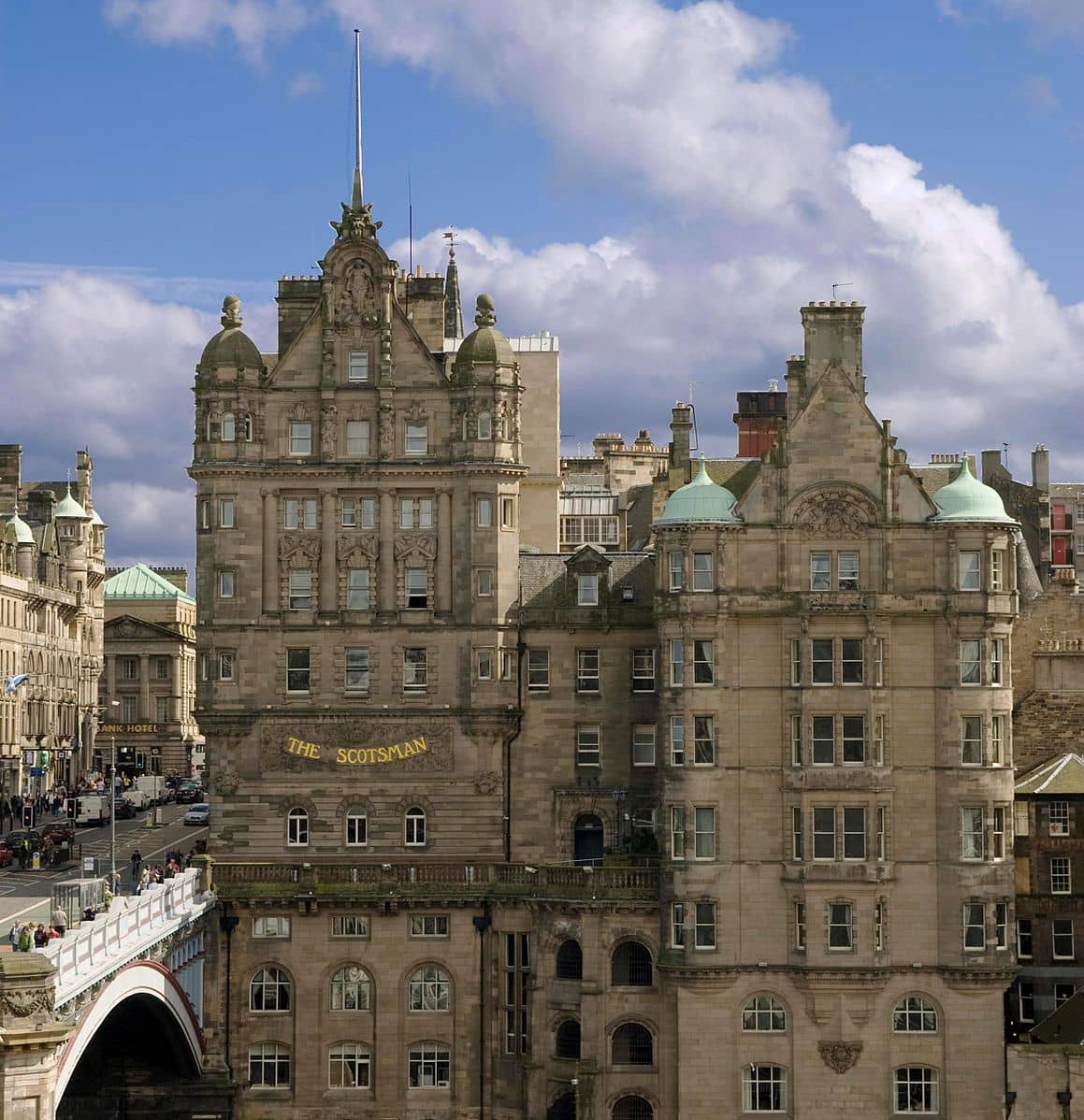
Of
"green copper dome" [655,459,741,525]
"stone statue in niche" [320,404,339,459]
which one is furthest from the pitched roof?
"stone statue in niche" [320,404,339,459]

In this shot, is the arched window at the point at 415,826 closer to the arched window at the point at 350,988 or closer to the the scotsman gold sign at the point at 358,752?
the the scotsman gold sign at the point at 358,752

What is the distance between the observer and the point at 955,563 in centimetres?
12038

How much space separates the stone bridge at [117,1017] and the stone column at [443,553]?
58.3 feet

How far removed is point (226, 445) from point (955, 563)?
118 feet

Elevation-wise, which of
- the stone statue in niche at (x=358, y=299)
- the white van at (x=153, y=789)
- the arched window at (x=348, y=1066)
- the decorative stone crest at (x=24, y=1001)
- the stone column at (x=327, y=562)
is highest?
the stone statue in niche at (x=358, y=299)

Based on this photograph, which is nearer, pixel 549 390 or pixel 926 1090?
pixel 926 1090

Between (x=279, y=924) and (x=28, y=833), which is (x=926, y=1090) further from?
(x=28, y=833)

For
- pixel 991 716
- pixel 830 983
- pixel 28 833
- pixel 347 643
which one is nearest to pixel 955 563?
pixel 991 716

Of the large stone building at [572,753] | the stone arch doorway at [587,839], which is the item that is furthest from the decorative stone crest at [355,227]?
the stone arch doorway at [587,839]

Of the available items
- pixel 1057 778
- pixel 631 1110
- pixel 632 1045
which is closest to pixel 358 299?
pixel 632 1045

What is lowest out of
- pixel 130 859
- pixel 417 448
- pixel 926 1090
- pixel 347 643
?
pixel 926 1090

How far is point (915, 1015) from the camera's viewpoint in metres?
118

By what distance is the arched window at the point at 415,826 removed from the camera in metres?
127

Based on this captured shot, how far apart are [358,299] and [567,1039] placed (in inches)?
1468
